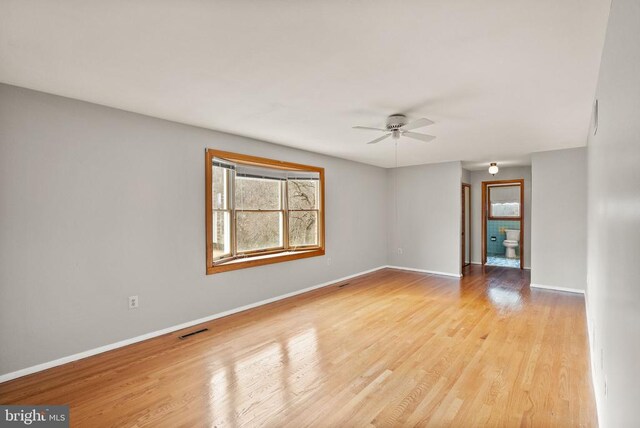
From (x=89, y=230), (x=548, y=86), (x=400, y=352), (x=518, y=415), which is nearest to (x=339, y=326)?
(x=400, y=352)

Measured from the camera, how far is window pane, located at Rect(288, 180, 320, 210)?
515cm

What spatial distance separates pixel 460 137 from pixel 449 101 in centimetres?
159

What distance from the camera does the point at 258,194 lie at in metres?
4.67

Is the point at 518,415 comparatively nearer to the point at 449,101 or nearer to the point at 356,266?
the point at 449,101

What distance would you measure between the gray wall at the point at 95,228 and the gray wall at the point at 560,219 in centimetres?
485

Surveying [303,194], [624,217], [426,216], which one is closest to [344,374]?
[624,217]

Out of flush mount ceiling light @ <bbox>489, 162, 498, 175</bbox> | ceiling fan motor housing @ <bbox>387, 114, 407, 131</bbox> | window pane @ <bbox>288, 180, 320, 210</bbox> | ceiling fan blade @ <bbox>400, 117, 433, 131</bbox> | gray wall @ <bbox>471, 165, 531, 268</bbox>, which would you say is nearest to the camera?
ceiling fan blade @ <bbox>400, 117, 433, 131</bbox>

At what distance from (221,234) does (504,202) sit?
7803 mm

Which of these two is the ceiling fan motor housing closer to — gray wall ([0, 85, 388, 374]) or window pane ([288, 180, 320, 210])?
gray wall ([0, 85, 388, 374])

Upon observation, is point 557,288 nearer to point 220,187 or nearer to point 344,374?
point 344,374

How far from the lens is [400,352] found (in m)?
2.99

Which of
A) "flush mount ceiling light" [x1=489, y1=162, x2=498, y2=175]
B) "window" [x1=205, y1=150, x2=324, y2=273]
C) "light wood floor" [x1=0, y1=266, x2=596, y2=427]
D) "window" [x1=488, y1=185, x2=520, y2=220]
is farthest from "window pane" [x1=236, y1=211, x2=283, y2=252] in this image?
"window" [x1=488, y1=185, x2=520, y2=220]

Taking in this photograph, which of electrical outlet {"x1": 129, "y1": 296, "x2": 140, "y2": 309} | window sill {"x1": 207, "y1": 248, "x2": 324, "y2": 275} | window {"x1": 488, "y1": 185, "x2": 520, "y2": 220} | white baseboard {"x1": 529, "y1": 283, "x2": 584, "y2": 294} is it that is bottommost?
white baseboard {"x1": 529, "y1": 283, "x2": 584, "y2": 294}

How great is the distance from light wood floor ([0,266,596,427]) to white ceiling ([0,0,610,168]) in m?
2.40
